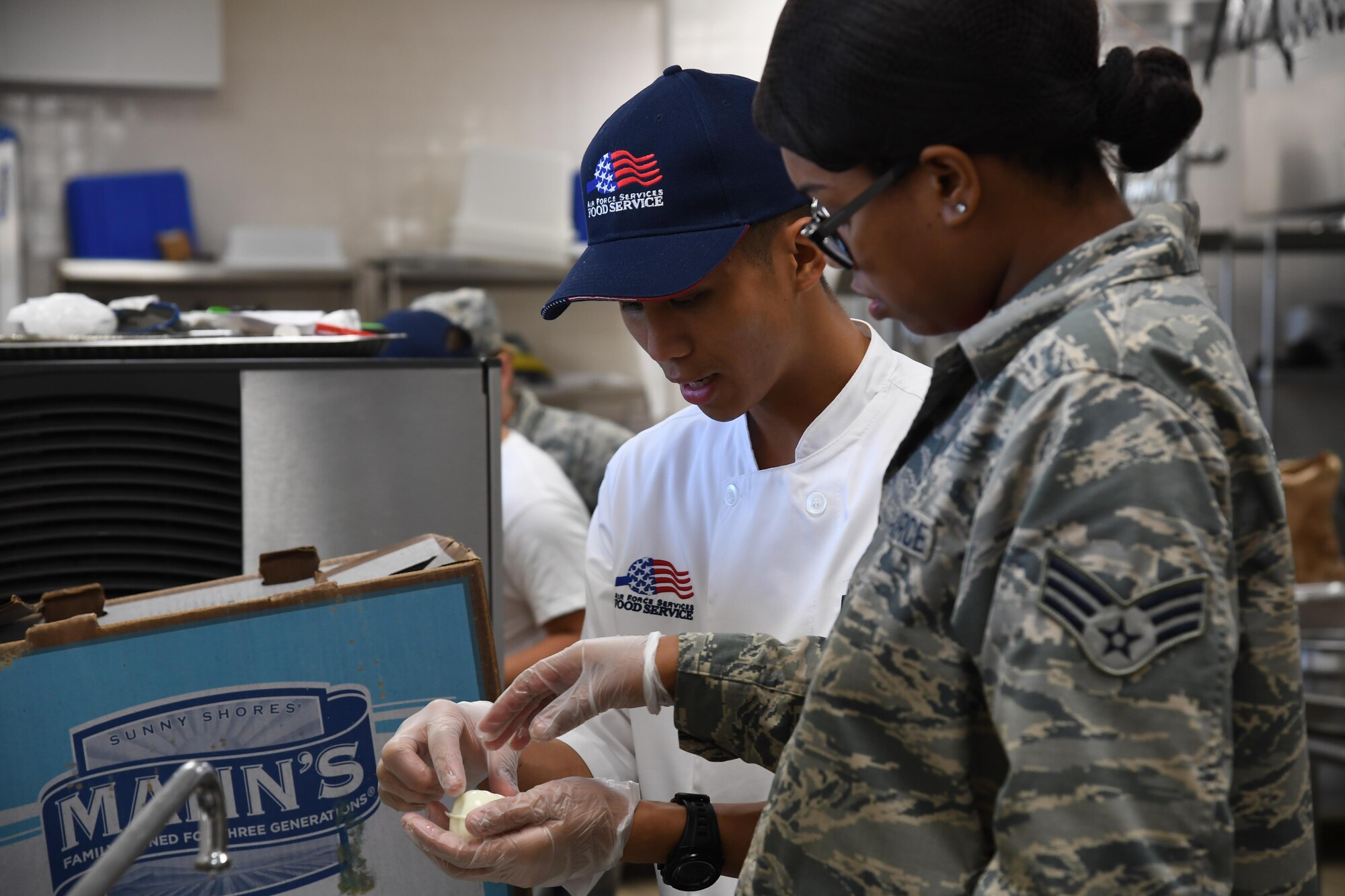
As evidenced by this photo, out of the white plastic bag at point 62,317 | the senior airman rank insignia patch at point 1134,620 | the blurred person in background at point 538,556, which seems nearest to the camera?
the senior airman rank insignia patch at point 1134,620

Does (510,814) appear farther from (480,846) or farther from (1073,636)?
(1073,636)

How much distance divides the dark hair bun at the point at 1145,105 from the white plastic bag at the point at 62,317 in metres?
1.08

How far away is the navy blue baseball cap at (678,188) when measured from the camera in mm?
1088

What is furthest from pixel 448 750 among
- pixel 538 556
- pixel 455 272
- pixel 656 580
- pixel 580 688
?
pixel 455 272

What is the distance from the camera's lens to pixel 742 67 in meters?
4.02

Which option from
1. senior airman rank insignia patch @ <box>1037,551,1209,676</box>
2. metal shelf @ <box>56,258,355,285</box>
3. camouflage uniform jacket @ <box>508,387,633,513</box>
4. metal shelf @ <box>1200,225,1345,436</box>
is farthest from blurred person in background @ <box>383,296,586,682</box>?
metal shelf @ <box>1200,225,1345,436</box>

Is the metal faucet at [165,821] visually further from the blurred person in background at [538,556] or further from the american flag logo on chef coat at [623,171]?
the blurred person in background at [538,556]

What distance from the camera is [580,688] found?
989mm

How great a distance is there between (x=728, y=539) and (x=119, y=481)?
25.3 inches

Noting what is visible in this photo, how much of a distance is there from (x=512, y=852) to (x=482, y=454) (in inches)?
18.5

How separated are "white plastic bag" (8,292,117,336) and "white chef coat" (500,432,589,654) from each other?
0.99 meters

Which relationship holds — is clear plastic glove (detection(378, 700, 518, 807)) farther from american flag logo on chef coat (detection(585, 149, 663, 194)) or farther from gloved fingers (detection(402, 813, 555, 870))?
american flag logo on chef coat (detection(585, 149, 663, 194))

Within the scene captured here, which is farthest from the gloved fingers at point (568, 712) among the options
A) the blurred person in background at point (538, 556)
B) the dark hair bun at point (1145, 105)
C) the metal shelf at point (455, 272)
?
the metal shelf at point (455, 272)

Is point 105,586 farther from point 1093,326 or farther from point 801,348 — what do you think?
point 1093,326
